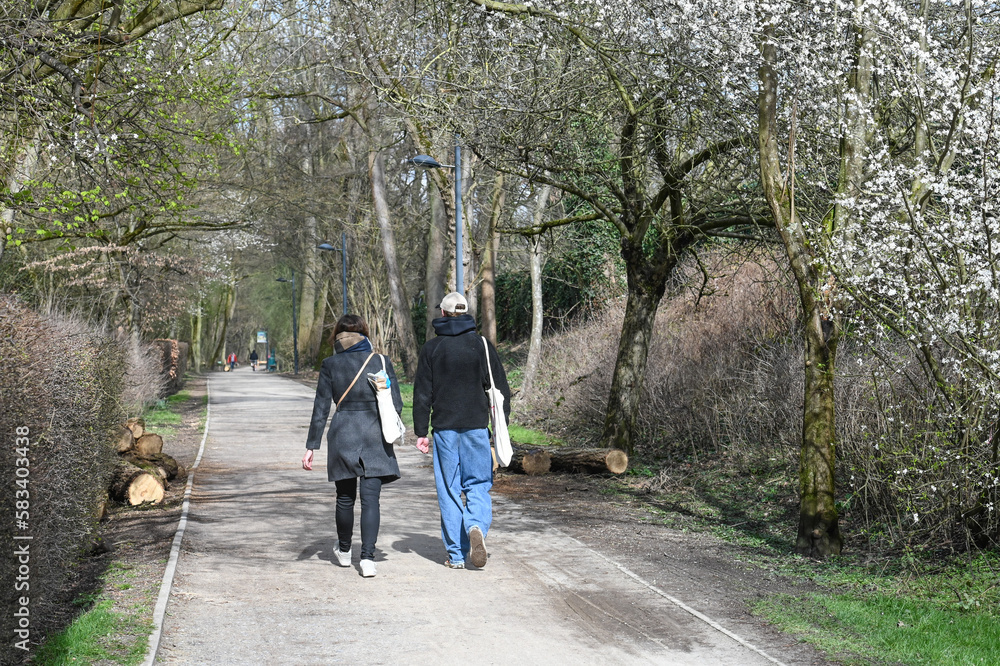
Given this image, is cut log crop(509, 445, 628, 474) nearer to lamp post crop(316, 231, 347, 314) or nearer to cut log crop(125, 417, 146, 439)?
cut log crop(125, 417, 146, 439)

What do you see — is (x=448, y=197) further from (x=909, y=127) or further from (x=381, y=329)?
(x=381, y=329)

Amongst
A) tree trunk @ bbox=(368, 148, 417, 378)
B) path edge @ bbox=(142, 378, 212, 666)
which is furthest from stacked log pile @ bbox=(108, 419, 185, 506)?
tree trunk @ bbox=(368, 148, 417, 378)

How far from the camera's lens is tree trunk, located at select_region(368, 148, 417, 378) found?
2881cm

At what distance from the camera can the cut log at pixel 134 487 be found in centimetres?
1021

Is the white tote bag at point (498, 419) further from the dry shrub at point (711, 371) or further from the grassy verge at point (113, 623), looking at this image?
the dry shrub at point (711, 371)

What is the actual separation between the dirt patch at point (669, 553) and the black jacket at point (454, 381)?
68.3 inches

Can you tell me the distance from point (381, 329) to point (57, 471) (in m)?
30.4

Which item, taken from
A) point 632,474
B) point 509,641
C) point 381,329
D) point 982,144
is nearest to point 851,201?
→ point 982,144

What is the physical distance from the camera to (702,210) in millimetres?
12461

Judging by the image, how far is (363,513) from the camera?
284 inches

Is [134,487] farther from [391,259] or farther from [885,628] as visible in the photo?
[391,259]

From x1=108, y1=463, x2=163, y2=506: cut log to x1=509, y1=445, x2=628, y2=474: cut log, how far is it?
4586 mm

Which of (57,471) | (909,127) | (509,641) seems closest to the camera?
(509,641)

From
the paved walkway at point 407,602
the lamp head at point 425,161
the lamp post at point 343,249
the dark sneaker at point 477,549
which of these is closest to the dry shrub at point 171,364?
the lamp post at point 343,249
